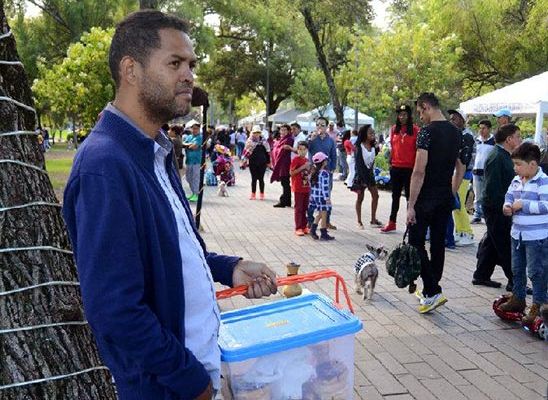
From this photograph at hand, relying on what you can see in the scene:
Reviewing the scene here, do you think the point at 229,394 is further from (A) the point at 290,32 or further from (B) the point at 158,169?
(A) the point at 290,32

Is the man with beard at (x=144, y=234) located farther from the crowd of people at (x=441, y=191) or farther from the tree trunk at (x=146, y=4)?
the tree trunk at (x=146, y=4)

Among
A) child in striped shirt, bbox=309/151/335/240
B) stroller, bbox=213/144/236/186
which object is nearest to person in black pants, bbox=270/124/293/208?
stroller, bbox=213/144/236/186

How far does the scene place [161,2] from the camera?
27.1m

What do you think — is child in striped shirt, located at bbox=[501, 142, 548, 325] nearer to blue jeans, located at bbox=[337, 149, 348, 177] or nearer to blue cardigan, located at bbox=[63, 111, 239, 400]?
blue cardigan, located at bbox=[63, 111, 239, 400]

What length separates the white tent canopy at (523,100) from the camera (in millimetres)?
10000

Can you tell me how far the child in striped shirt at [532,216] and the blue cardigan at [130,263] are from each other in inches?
157

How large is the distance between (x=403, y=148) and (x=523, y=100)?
9.16 feet

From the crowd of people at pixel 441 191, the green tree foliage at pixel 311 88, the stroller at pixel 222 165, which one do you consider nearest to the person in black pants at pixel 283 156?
the crowd of people at pixel 441 191

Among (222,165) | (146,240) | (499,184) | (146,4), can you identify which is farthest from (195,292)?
(146,4)

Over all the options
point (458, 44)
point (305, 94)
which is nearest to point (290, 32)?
point (305, 94)

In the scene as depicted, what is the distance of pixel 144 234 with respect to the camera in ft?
5.50

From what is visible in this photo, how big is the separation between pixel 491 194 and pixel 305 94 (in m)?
39.1

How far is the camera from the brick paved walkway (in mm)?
4062

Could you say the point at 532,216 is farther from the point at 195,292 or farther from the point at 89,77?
the point at 89,77
